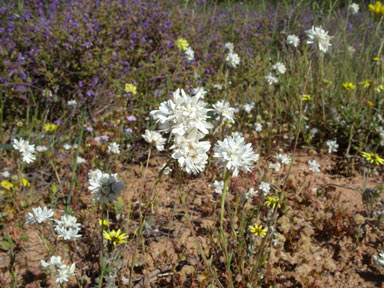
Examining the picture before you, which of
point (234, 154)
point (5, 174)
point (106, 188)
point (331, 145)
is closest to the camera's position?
point (234, 154)

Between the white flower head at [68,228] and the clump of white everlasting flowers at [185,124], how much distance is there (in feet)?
3.04

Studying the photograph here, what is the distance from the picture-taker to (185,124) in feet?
3.99

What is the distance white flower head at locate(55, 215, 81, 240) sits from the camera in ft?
5.95

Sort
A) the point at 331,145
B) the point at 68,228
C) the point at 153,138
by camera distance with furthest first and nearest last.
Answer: the point at 331,145 < the point at 68,228 < the point at 153,138

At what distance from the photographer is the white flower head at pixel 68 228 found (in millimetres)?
1812

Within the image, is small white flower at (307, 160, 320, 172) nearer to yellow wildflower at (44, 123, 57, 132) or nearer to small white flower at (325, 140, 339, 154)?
small white flower at (325, 140, 339, 154)

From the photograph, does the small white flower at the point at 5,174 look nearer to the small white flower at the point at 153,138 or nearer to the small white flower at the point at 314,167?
the small white flower at the point at 153,138

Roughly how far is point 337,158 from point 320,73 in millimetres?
1370

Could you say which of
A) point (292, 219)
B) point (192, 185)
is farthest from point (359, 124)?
point (192, 185)

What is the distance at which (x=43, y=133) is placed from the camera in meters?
3.43

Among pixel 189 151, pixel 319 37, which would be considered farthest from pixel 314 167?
pixel 189 151

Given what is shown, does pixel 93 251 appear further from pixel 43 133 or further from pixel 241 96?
pixel 241 96

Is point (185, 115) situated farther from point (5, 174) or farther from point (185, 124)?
point (5, 174)

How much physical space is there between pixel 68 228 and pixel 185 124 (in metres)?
1.16
